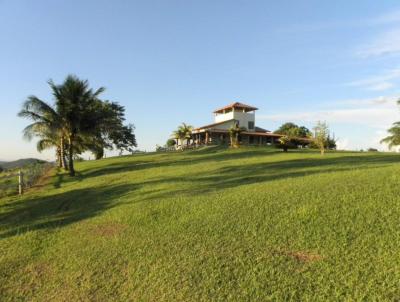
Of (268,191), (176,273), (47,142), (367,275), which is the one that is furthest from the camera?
(47,142)

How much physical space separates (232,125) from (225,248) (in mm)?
48237

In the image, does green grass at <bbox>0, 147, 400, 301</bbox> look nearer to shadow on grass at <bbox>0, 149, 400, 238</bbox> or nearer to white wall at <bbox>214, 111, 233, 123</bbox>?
shadow on grass at <bbox>0, 149, 400, 238</bbox>

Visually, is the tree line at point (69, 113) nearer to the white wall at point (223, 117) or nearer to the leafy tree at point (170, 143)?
the white wall at point (223, 117)

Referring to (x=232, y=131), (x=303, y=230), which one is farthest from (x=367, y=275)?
(x=232, y=131)

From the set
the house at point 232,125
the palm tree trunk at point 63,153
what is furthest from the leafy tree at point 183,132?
the palm tree trunk at point 63,153

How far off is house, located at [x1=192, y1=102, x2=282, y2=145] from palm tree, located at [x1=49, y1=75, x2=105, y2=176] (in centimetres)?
2662

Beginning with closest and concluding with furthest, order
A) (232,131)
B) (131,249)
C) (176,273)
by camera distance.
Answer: (176,273) → (131,249) → (232,131)

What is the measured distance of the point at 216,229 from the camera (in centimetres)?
838

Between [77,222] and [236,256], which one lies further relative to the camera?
[77,222]

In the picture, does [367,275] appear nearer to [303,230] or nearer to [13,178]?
[303,230]

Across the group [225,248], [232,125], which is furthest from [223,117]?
[225,248]

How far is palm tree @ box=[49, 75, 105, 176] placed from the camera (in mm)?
27587

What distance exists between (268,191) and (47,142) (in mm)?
30976

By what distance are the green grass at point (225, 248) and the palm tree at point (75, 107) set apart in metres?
16.5
